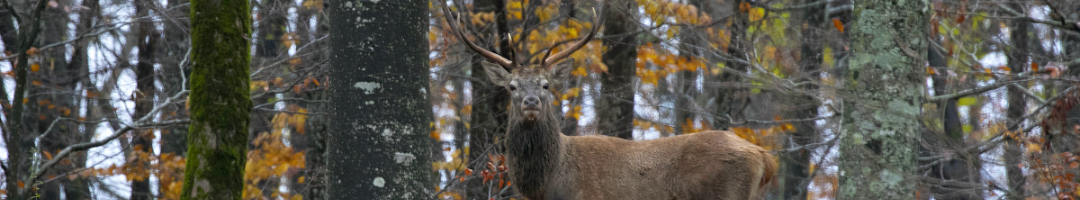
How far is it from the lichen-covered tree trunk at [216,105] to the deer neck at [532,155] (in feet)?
8.34

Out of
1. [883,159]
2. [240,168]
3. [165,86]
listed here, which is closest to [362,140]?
[240,168]

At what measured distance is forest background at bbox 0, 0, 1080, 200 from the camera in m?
8.55

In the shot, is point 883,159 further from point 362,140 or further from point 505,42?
point 505,42

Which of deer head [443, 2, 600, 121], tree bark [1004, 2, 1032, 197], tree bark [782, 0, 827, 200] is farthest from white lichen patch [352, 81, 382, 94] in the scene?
tree bark [782, 0, 827, 200]

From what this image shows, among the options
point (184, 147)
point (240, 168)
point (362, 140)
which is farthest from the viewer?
point (184, 147)

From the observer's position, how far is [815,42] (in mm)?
13367

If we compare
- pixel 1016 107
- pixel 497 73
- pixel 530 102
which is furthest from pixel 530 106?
pixel 1016 107

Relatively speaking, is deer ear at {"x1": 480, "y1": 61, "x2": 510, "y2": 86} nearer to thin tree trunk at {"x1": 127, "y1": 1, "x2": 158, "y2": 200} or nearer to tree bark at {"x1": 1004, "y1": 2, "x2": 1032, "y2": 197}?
tree bark at {"x1": 1004, "y1": 2, "x2": 1032, "y2": 197}

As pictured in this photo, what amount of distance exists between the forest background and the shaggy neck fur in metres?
0.71

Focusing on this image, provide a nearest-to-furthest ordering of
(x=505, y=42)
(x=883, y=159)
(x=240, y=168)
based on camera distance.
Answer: (x=883, y=159), (x=240, y=168), (x=505, y=42)

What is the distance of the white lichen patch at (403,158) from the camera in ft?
17.0

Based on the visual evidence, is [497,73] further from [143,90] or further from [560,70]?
[143,90]

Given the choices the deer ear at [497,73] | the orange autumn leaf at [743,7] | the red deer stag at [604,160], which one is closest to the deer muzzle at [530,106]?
the red deer stag at [604,160]

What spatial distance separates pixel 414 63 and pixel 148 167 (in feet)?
38.5
